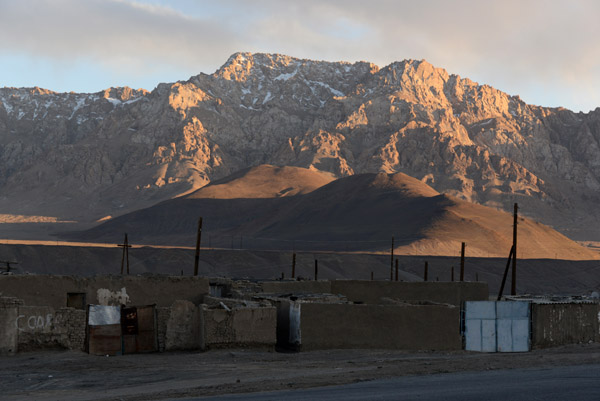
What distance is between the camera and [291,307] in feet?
82.1

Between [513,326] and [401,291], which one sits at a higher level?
[401,291]

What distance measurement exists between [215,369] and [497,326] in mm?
9620

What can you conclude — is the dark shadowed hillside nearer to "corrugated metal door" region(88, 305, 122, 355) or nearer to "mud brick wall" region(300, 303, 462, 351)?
"mud brick wall" region(300, 303, 462, 351)

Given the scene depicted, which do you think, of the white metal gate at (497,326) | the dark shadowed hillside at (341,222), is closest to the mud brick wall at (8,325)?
the white metal gate at (497,326)

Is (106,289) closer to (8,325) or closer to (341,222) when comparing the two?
(8,325)

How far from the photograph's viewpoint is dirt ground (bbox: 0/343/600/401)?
16.9 metres

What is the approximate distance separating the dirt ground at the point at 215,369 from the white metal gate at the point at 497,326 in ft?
3.84

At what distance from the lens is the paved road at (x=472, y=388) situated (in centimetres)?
1412

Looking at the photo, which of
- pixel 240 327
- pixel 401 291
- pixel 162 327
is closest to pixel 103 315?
pixel 162 327

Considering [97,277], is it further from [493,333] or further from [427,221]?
[427,221]

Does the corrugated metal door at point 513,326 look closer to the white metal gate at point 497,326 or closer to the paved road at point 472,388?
the white metal gate at point 497,326

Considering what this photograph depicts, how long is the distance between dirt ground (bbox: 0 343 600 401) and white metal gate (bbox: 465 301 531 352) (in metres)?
1.17

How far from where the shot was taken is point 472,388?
15.0 metres

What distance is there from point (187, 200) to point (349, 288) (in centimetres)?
13175
